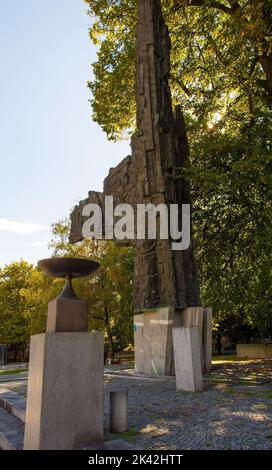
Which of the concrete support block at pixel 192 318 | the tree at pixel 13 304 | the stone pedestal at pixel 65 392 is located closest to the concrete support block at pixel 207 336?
the concrete support block at pixel 192 318

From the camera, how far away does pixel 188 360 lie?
28.8 ft

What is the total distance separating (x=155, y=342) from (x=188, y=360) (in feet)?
12.5

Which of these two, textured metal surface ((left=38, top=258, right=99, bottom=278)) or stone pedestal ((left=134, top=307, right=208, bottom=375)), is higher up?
textured metal surface ((left=38, top=258, right=99, bottom=278))

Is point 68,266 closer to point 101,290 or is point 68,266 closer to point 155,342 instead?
point 155,342

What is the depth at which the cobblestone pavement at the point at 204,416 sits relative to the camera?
4.74 metres

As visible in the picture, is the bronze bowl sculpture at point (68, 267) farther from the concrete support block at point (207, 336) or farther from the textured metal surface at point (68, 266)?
the concrete support block at point (207, 336)

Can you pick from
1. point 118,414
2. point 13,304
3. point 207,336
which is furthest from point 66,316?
point 13,304

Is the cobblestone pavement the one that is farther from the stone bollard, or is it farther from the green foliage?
the green foliage

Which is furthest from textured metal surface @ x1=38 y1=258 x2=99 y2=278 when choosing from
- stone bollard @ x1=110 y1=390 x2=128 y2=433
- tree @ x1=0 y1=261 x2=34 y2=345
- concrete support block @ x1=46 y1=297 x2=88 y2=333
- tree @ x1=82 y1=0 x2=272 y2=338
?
tree @ x1=0 y1=261 x2=34 y2=345

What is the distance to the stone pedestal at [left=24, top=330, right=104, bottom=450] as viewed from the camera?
15.1ft

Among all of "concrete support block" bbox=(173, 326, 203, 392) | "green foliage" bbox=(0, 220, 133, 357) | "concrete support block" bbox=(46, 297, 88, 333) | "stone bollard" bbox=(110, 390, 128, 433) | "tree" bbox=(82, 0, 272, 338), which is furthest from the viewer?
"green foliage" bbox=(0, 220, 133, 357)

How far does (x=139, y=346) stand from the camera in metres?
13.3

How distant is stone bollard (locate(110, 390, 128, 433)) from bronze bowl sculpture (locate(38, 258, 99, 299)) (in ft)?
5.57

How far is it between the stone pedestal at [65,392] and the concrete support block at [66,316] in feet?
0.45
